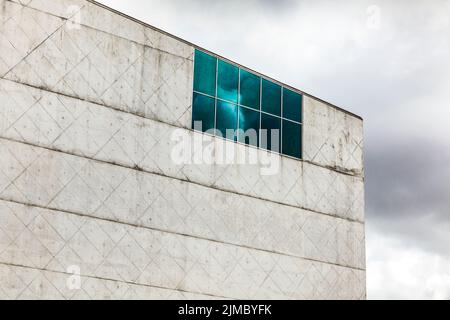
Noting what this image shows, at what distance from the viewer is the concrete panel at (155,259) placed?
34.3 metres

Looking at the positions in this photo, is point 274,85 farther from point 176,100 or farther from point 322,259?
point 322,259

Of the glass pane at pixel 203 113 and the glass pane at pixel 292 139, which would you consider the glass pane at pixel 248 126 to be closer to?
the glass pane at pixel 203 113

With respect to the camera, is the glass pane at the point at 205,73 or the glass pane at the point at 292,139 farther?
the glass pane at the point at 292,139

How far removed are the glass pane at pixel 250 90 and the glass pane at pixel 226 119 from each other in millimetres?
1044

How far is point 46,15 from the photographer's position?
36.7 meters

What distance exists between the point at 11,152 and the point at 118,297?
8.80m

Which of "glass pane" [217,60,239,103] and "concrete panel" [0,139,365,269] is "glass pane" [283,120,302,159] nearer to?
"concrete panel" [0,139,365,269]

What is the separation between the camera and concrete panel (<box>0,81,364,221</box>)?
3538cm

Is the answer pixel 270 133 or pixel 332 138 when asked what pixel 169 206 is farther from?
pixel 332 138

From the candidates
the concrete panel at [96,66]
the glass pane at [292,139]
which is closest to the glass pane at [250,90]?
the glass pane at [292,139]

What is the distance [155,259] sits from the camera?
3816 centimetres

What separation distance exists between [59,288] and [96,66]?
11.4 metres

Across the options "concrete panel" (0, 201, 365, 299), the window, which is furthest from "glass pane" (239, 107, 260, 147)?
"concrete panel" (0, 201, 365, 299)
